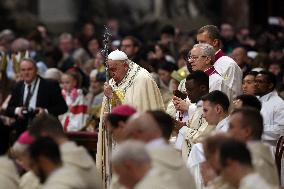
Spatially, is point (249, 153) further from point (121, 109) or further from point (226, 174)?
point (121, 109)

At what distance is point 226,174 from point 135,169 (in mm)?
733

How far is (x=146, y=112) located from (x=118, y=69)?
12.5ft

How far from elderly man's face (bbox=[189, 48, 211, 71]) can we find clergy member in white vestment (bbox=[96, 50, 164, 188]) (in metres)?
0.56

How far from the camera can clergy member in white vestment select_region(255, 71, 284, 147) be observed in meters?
16.2

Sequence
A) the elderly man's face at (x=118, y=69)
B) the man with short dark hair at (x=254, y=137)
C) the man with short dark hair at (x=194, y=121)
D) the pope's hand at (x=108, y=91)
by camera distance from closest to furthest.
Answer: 1. the man with short dark hair at (x=254, y=137)
2. the man with short dark hair at (x=194, y=121)
3. the pope's hand at (x=108, y=91)
4. the elderly man's face at (x=118, y=69)

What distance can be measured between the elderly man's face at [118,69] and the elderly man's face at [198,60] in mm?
780

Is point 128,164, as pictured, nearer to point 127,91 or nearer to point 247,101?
point 247,101

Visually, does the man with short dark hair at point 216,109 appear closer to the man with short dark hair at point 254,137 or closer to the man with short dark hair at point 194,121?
the man with short dark hair at point 194,121

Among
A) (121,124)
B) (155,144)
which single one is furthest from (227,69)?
(155,144)

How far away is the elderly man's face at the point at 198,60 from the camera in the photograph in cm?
1618

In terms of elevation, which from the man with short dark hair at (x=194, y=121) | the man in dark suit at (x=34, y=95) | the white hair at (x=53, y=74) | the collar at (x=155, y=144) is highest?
the collar at (x=155, y=144)

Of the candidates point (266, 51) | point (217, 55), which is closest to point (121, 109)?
point (217, 55)

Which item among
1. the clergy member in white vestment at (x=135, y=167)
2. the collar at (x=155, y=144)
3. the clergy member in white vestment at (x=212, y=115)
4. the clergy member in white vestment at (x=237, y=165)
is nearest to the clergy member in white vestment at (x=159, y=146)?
the collar at (x=155, y=144)

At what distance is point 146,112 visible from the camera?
40.4 feet
